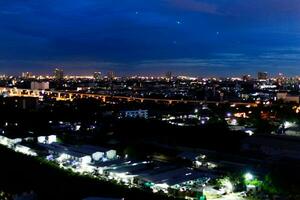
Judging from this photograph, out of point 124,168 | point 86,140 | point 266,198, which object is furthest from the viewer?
point 86,140

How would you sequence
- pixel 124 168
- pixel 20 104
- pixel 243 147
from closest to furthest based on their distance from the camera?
pixel 124 168, pixel 243 147, pixel 20 104

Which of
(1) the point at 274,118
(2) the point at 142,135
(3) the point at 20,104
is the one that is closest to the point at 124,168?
(2) the point at 142,135

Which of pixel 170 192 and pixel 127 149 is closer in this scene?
pixel 170 192

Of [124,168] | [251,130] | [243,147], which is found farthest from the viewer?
[251,130]

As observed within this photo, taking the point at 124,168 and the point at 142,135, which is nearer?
the point at 124,168

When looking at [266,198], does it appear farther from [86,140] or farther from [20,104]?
[20,104]

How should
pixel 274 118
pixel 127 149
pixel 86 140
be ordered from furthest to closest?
pixel 274 118, pixel 86 140, pixel 127 149

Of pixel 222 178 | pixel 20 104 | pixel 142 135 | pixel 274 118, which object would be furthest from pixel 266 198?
pixel 20 104

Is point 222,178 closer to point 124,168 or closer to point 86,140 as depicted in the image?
point 124,168

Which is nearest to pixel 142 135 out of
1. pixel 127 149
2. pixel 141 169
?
pixel 127 149
